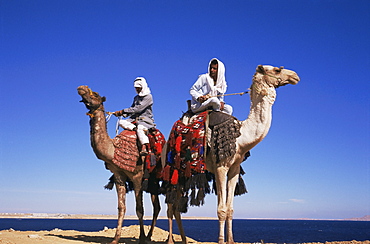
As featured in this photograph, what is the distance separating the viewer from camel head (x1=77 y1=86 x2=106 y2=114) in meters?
9.61

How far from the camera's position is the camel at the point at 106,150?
9.57 m

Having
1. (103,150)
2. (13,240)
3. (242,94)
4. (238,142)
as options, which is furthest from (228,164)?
(13,240)

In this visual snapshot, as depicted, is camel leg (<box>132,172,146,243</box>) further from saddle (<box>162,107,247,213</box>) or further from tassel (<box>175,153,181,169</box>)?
tassel (<box>175,153,181,169</box>)

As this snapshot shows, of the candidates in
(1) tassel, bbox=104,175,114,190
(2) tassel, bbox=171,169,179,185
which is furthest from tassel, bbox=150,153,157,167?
(1) tassel, bbox=104,175,114,190

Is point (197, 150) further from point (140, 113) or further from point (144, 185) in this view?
point (140, 113)

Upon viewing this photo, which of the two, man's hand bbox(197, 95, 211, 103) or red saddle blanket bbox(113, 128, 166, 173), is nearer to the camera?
man's hand bbox(197, 95, 211, 103)

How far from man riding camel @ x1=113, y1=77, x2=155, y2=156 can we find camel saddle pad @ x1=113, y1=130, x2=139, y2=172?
212 millimetres

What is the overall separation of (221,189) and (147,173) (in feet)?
7.69

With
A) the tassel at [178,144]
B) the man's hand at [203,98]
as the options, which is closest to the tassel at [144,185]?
the tassel at [178,144]

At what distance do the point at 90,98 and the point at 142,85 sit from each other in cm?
156

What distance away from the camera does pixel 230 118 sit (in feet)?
28.1

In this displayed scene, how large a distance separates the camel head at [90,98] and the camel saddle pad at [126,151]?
0.95 meters

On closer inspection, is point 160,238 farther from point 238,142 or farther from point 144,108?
point 238,142

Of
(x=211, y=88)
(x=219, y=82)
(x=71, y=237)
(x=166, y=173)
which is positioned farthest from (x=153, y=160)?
(x=71, y=237)
